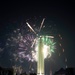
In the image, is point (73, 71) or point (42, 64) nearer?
point (73, 71)

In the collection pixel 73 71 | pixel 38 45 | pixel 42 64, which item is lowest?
pixel 73 71

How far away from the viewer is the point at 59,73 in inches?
4985

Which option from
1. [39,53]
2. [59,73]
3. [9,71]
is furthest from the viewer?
[39,53]

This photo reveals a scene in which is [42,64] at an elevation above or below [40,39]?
below

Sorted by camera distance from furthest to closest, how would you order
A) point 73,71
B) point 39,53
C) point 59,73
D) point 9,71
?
point 39,53
point 59,73
point 9,71
point 73,71

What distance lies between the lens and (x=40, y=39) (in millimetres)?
141125

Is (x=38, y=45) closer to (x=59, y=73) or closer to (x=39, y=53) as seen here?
(x=39, y=53)

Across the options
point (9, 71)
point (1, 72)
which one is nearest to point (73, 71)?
point (9, 71)

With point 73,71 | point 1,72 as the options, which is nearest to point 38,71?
point 1,72

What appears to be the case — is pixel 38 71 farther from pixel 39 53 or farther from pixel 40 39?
pixel 40 39

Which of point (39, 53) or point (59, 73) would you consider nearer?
point (59, 73)

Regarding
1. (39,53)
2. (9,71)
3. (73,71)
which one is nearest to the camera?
(73,71)

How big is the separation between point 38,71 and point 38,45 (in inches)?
739

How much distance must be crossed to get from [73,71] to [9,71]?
32.7 meters
